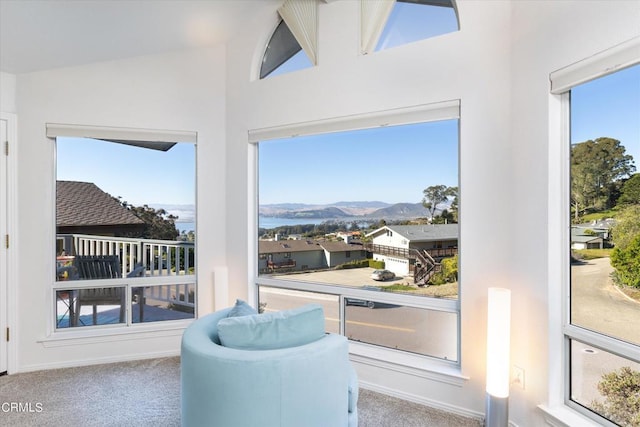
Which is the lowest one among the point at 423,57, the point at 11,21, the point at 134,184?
the point at 134,184

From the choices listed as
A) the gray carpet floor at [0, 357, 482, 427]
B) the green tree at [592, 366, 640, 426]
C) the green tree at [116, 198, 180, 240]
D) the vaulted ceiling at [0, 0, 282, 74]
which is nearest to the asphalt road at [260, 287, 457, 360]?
the gray carpet floor at [0, 357, 482, 427]

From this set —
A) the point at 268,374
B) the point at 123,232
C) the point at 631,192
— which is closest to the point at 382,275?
the point at 268,374

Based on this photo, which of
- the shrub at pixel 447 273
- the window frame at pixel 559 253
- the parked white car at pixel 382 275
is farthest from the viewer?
the parked white car at pixel 382 275

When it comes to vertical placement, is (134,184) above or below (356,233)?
above

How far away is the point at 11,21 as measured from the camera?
2309mm

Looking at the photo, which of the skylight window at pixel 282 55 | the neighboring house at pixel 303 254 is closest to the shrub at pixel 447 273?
the neighboring house at pixel 303 254

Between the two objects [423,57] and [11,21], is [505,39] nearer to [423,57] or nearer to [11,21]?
[423,57]

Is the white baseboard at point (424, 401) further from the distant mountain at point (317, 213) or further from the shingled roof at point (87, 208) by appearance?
the shingled roof at point (87, 208)

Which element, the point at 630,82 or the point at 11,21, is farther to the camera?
the point at 11,21

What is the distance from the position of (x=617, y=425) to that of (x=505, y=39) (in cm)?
216

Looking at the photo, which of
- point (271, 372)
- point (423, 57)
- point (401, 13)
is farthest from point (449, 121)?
point (271, 372)

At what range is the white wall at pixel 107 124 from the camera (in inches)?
116

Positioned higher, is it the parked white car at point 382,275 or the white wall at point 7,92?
the white wall at point 7,92

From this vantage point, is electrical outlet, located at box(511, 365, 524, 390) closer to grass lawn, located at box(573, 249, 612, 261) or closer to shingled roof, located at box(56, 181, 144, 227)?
grass lawn, located at box(573, 249, 612, 261)
